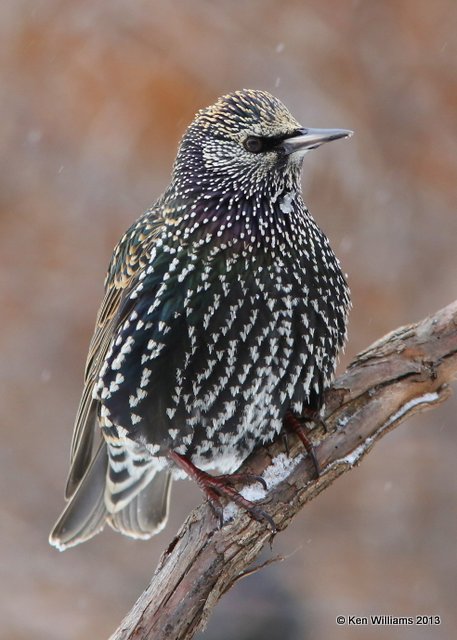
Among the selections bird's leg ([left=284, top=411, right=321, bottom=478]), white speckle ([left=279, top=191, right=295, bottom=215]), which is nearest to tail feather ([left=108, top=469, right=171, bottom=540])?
bird's leg ([left=284, top=411, right=321, bottom=478])

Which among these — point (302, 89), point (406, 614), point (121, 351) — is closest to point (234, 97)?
point (121, 351)

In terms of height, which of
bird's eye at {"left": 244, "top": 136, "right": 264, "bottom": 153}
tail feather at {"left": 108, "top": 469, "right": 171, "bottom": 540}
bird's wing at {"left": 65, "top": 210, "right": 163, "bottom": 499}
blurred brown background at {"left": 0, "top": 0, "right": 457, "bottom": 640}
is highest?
blurred brown background at {"left": 0, "top": 0, "right": 457, "bottom": 640}

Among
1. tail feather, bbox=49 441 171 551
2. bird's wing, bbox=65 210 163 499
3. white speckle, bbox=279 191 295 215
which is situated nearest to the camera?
white speckle, bbox=279 191 295 215

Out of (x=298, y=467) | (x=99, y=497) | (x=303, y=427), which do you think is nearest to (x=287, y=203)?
(x=303, y=427)

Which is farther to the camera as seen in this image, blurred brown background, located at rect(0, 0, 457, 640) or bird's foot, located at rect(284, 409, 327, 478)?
blurred brown background, located at rect(0, 0, 457, 640)

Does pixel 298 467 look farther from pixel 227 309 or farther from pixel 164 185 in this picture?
pixel 164 185

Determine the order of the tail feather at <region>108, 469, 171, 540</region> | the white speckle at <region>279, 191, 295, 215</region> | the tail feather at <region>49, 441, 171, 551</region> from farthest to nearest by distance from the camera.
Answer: the tail feather at <region>108, 469, 171, 540</region>, the tail feather at <region>49, 441, 171, 551</region>, the white speckle at <region>279, 191, 295, 215</region>

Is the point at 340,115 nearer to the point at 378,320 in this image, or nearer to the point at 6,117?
the point at 378,320

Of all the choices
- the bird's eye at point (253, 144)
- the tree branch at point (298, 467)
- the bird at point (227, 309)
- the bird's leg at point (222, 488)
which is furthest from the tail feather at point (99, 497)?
the bird's eye at point (253, 144)

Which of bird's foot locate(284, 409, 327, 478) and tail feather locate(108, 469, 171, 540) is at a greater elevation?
tail feather locate(108, 469, 171, 540)

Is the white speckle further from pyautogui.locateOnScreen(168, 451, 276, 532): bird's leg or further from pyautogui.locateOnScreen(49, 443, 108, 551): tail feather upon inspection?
pyautogui.locateOnScreen(49, 443, 108, 551): tail feather
